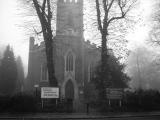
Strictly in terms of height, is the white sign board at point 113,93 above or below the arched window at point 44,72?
below

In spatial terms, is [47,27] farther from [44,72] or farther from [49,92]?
[44,72]

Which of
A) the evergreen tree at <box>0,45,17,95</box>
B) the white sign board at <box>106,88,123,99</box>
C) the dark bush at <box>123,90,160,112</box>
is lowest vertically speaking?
the dark bush at <box>123,90,160,112</box>

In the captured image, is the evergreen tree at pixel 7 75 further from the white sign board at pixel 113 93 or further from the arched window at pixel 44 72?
the white sign board at pixel 113 93

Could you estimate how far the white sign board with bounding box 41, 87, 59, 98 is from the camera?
64.7 feet

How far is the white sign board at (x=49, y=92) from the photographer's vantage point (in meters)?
19.7

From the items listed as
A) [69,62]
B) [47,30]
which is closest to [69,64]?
[69,62]

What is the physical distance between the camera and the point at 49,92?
1986cm

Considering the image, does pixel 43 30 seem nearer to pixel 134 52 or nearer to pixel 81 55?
pixel 81 55

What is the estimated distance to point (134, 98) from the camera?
71.3 feet

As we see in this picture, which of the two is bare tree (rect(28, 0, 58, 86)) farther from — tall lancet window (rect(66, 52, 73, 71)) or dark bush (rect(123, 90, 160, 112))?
tall lancet window (rect(66, 52, 73, 71))

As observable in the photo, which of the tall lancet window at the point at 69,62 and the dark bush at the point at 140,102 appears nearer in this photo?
the dark bush at the point at 140,102

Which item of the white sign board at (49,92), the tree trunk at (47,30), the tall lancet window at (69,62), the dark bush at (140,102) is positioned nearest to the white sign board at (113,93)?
the dark bush at (140,102)

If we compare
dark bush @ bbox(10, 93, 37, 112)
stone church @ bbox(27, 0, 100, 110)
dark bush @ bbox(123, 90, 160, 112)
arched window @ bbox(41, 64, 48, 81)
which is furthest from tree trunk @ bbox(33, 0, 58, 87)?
arched window @ bbox(41, 64, 48, 81)

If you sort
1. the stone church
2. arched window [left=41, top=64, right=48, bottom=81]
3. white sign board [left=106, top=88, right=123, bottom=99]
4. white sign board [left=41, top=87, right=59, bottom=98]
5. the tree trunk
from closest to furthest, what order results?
white sign board [left=41, top=87, right=59, bottom=98]
white sign board [left=106, top=88, right=123, bottom=99]
the tree trunk
the stone church
arched window [left=41, top=64, right=48, bottom=81]
